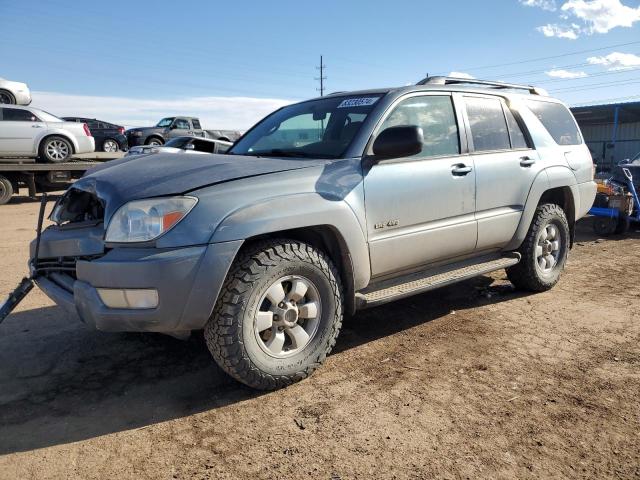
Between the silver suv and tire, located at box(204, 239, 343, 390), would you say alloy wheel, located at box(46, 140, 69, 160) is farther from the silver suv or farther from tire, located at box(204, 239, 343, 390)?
tire, located at box(204, 239, 343, 390)

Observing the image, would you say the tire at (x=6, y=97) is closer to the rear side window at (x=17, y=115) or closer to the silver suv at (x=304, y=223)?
the rear side window at (x=17, y=115)

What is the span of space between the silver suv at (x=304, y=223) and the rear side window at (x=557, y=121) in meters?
0.24

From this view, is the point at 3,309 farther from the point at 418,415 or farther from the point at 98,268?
the point at 418,415

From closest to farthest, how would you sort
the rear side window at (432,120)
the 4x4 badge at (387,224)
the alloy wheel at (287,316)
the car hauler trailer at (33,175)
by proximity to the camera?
1. the alloy wheel at (287,316)
2. the 4x4 badge at (387,224)
3. the rear side window at (432,120)
4. the car hauler trailer at (33,175)

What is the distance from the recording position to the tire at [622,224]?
27.1ft

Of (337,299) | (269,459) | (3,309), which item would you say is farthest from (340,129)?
(3,309)

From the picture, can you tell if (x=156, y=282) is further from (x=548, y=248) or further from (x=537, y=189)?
(x=548, y=248)

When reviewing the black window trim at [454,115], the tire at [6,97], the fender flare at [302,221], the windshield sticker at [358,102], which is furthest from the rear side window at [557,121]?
the tire at [6,97]

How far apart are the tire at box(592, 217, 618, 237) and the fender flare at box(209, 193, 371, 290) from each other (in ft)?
21.9

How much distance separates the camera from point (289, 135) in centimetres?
410

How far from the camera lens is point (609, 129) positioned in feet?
97.2

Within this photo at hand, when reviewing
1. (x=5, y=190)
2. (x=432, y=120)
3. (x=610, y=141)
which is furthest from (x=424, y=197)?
(x=610, y=141)

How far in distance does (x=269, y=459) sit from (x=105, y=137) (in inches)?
874

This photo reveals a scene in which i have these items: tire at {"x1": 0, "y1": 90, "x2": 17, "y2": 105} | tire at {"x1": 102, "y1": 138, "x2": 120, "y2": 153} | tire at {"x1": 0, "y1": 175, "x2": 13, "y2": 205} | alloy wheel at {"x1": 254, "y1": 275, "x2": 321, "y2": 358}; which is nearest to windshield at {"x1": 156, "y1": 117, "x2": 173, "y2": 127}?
tire at {"x1": 102, "y1": 138, "x2": 120, "y2": 153}
